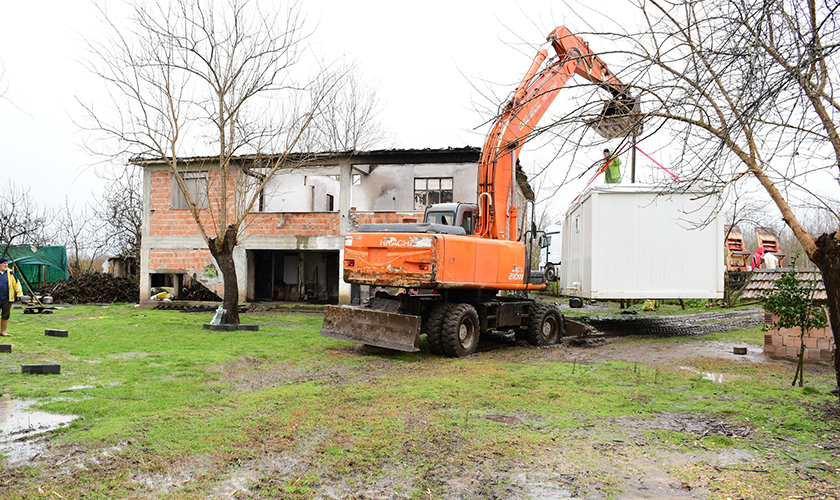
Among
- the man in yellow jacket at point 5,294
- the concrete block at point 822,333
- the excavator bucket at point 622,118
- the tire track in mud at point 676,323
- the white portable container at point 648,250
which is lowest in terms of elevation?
the tire track in mud at point 676,323

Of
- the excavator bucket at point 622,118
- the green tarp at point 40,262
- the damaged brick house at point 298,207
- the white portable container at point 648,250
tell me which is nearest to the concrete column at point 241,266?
the damaged brick house at point 298,207

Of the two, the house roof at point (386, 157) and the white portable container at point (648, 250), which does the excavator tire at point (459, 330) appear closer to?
the white portable container at point (648, 250)

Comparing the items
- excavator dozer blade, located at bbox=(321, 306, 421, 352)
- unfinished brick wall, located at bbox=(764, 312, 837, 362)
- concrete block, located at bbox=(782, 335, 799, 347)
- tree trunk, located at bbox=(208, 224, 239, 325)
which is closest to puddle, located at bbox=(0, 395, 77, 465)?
excavator dozer blade, located at bbox=(321, 306, 421, 352)

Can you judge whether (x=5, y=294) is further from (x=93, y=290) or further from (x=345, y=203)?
(x=93, y=290)

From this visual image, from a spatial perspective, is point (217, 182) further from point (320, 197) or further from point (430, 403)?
point (430, 403)

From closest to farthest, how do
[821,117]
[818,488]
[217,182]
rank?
[818,488], [821,117], [217,182]

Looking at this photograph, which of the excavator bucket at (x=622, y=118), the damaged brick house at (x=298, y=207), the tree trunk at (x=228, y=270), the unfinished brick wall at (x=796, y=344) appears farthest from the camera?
the damaged brick house at (x=298, y=207)

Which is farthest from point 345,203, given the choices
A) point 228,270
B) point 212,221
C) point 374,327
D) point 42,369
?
point 42,369

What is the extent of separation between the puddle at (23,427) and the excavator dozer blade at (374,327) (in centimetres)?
519

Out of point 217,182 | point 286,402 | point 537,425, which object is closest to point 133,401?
point 286,402

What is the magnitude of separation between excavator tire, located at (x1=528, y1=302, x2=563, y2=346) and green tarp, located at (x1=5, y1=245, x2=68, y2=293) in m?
23.5

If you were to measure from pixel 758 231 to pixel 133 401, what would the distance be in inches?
1108

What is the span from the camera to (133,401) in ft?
21.6

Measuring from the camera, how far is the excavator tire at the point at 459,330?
10273 mm
